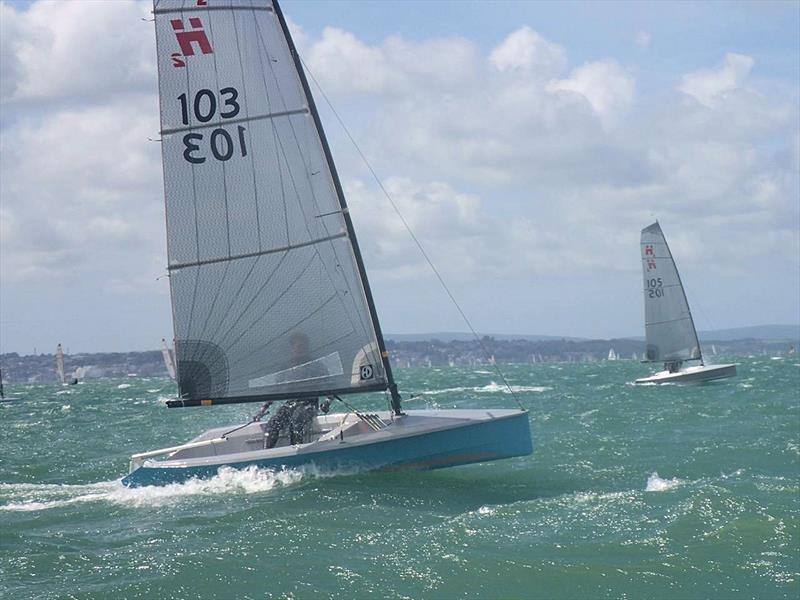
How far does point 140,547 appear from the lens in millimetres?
13391

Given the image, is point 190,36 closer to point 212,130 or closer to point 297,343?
point 212,130

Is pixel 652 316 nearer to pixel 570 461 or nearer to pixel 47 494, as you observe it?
pixel 570 461

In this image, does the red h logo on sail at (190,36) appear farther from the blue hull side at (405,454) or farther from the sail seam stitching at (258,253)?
the blue hull side at (405,454)

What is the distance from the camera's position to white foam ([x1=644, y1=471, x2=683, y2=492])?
55.3 ft

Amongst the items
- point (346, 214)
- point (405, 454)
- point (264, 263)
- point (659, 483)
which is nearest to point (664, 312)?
point (659, 483)

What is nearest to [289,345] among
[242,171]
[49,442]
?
[242,171]

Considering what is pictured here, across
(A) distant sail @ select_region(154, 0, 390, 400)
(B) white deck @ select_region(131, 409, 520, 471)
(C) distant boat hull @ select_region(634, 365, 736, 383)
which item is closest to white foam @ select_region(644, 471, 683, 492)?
(B) white deck @ select_region(131, 409, 520, 471)

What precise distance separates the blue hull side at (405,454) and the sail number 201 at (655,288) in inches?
1417

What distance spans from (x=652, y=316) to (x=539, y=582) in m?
42.6

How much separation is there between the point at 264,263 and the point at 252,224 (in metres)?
0.68

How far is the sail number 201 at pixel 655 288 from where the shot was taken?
171 ft

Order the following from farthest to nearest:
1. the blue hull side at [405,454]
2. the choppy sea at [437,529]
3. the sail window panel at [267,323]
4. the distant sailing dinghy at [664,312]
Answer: the distant sailing dinghy at [664,312], the sail window panel at [267,323], the blue hull side at [405,454], the choppy sea at [437,529]

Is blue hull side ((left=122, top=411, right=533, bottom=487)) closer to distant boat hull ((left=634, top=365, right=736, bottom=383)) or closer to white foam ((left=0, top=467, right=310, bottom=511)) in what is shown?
white foam ((left=0, top=467, right=310, bottom=511))

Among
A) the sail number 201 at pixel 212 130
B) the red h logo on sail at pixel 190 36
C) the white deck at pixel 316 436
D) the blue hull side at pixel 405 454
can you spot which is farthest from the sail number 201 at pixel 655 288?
the red h logo on sail at pixel 190 36
